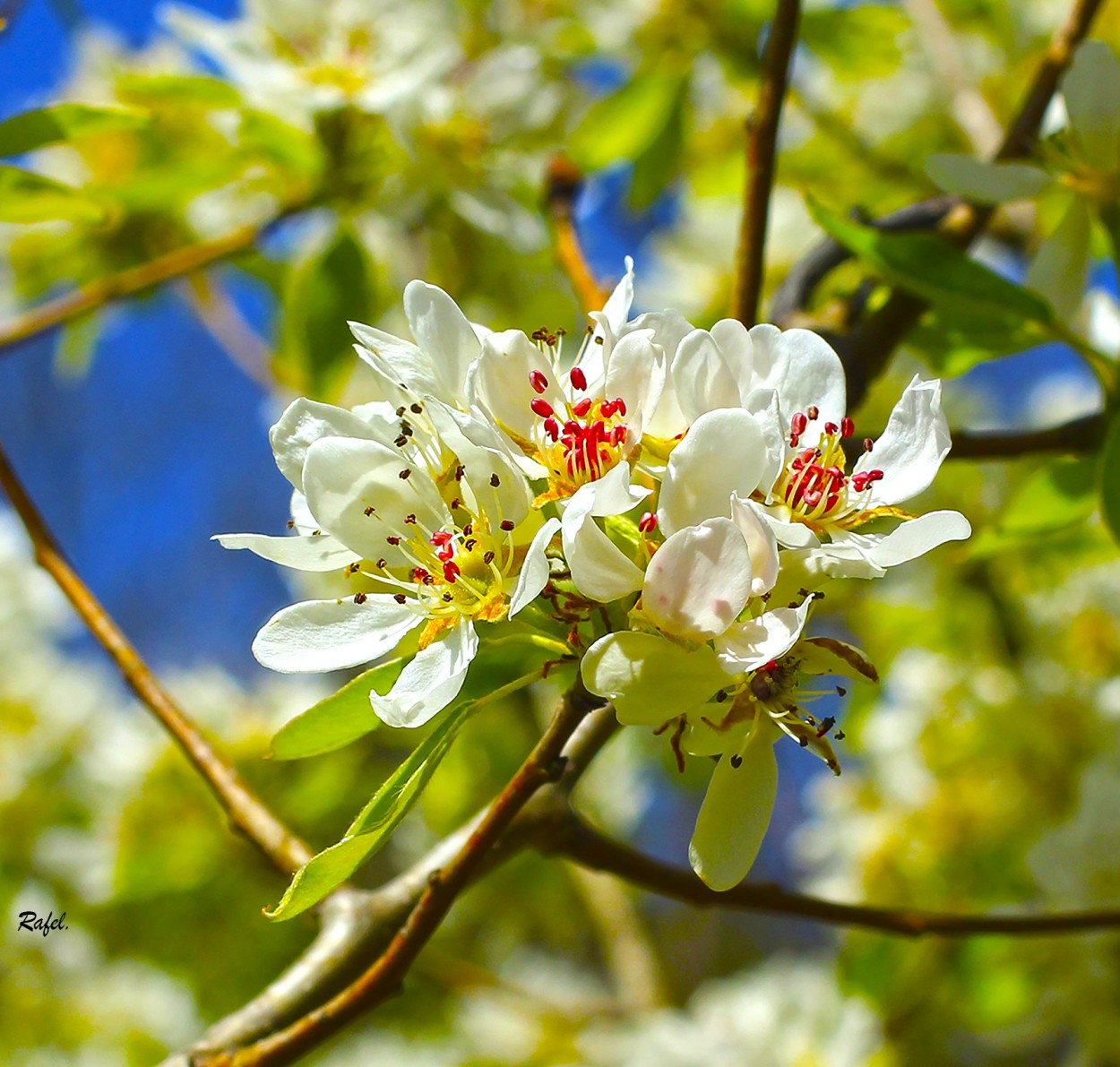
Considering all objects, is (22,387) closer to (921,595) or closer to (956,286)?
(921,595)

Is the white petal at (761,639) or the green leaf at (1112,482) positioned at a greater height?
the white petal at (761,639)

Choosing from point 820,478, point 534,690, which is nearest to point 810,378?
point 820,478

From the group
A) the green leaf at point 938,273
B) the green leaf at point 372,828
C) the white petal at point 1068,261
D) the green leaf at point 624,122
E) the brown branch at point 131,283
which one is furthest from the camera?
the green leaf at point 624,122

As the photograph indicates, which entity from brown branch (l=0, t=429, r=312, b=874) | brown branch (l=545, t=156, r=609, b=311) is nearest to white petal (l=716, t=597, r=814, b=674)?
brown branch (l=0, t=429, r=312, b=874)

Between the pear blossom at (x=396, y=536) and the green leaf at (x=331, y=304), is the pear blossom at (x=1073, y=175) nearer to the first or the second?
the pear blossom at (x=396, y=536)

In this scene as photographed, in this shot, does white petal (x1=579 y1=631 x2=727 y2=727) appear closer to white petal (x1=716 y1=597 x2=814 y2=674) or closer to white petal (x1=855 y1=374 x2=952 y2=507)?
white petal (x1=716 y1=597 x2=814 y2=674)

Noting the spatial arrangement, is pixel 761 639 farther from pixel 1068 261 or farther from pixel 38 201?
pixel 38 201

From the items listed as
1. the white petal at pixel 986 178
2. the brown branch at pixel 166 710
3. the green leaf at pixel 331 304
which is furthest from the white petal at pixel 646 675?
the green leaf at pixel 331 304
